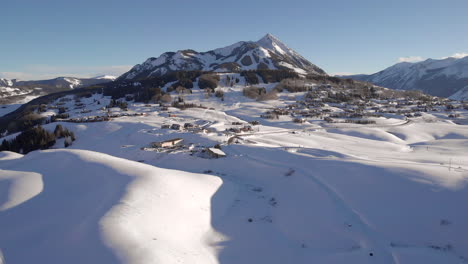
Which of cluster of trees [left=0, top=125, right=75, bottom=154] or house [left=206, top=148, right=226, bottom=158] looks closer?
house [left=206, top=148, right=226, bottom=158]

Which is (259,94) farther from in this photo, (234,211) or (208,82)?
(234,211)

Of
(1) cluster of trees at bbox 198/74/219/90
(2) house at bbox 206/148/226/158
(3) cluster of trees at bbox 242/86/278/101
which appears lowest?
(2) house at bbox 206/148/226/158

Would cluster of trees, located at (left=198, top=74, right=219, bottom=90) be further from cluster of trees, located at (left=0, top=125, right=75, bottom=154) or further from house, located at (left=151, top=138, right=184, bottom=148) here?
Result: house, located at (left=151, top=138, right=184, bottom=148)

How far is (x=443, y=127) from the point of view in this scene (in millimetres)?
48906

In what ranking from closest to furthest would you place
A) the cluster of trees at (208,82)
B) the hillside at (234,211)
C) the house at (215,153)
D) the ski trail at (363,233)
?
the hillside at (234,211), the ski trail at (363,233), the house at (215,153), the cluster of trees at (208,82)

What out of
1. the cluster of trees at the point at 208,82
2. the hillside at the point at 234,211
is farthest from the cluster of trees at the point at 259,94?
the hillside at the point at 234,211

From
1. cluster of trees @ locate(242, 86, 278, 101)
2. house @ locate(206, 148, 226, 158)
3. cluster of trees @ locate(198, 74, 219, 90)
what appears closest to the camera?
house @ locate(206, 148, 226, 158)

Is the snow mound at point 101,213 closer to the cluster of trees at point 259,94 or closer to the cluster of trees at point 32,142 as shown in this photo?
the cluster of trees at point 32,142

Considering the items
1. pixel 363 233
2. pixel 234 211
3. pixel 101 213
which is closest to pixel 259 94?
pixel 234 211

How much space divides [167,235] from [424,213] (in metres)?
11.9

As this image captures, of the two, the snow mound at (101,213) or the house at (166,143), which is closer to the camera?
the snow mound at (101,213)

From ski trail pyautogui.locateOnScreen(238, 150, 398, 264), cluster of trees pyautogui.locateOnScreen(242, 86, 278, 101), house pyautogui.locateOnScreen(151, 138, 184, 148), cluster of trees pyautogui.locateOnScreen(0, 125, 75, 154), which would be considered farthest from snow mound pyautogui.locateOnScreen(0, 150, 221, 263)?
cluster of trees pyautogui.locateOnScreen(242, 86, 278, 101)

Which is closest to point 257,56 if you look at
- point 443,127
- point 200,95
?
point 200,95

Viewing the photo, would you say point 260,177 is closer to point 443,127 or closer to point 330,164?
point 330,164
